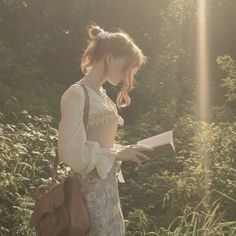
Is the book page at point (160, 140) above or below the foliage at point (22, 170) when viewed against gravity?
above

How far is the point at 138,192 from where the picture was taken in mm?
6980

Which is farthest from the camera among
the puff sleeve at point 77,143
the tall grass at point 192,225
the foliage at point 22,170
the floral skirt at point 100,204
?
the foliage at point 22,170

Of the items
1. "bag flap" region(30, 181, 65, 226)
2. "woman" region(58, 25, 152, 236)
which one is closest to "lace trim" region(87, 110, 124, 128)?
"woman" region(58, 25, 152, 236)

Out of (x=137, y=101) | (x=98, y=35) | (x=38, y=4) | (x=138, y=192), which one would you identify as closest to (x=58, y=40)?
(x=38, y=4)

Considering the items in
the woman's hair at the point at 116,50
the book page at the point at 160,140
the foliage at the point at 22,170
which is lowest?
the foliage at the point at 22,170

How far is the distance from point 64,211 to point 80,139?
376 mm

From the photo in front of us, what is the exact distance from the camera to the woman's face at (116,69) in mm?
3354

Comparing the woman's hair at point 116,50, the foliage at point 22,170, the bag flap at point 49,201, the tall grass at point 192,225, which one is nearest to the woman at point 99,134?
the woman's hair at point 116,50

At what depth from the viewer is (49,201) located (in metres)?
3.34

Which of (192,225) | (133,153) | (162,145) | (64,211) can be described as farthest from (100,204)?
(192,225)

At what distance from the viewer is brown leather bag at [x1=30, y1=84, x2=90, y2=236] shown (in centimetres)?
322

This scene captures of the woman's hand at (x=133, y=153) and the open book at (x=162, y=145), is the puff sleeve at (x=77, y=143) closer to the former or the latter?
the woman's hand at (x=133, y=153)

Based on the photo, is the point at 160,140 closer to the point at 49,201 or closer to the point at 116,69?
the point at 116,69

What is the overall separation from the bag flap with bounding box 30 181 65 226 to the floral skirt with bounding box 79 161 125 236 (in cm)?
11
